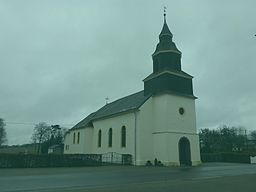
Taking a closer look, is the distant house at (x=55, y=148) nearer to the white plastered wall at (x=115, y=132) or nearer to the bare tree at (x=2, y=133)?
the bare tree at (x=2, y=133)

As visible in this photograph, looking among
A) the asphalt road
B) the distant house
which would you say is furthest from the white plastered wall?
the distant house

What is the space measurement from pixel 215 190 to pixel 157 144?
63.6 ft

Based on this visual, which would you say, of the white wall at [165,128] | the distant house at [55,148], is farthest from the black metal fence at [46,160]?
the distant house at [55,148]

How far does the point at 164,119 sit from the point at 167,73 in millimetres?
5157

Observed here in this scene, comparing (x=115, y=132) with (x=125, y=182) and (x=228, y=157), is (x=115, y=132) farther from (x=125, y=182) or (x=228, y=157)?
(x=125, y=182)

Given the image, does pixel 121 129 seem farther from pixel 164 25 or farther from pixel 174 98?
pixel 164 25

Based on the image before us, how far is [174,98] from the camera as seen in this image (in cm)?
2992

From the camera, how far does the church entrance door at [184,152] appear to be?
96.7 ft

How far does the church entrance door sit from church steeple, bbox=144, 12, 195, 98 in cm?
536

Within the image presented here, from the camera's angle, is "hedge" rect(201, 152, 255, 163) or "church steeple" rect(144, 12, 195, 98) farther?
"hedge" rect(201, 152, 255, 163)

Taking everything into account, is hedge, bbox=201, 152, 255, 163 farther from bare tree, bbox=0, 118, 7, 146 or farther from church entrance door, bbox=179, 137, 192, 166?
bare tree, bbox=0, 118, 7, 146

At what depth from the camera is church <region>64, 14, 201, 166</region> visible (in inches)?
1135

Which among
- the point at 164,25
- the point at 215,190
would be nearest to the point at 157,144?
the point at 164,25

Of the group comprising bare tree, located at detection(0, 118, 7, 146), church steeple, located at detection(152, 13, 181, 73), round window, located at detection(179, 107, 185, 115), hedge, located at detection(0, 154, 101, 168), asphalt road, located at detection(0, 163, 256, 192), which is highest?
church steeple, located at detection(152, 13, 181, 73)
